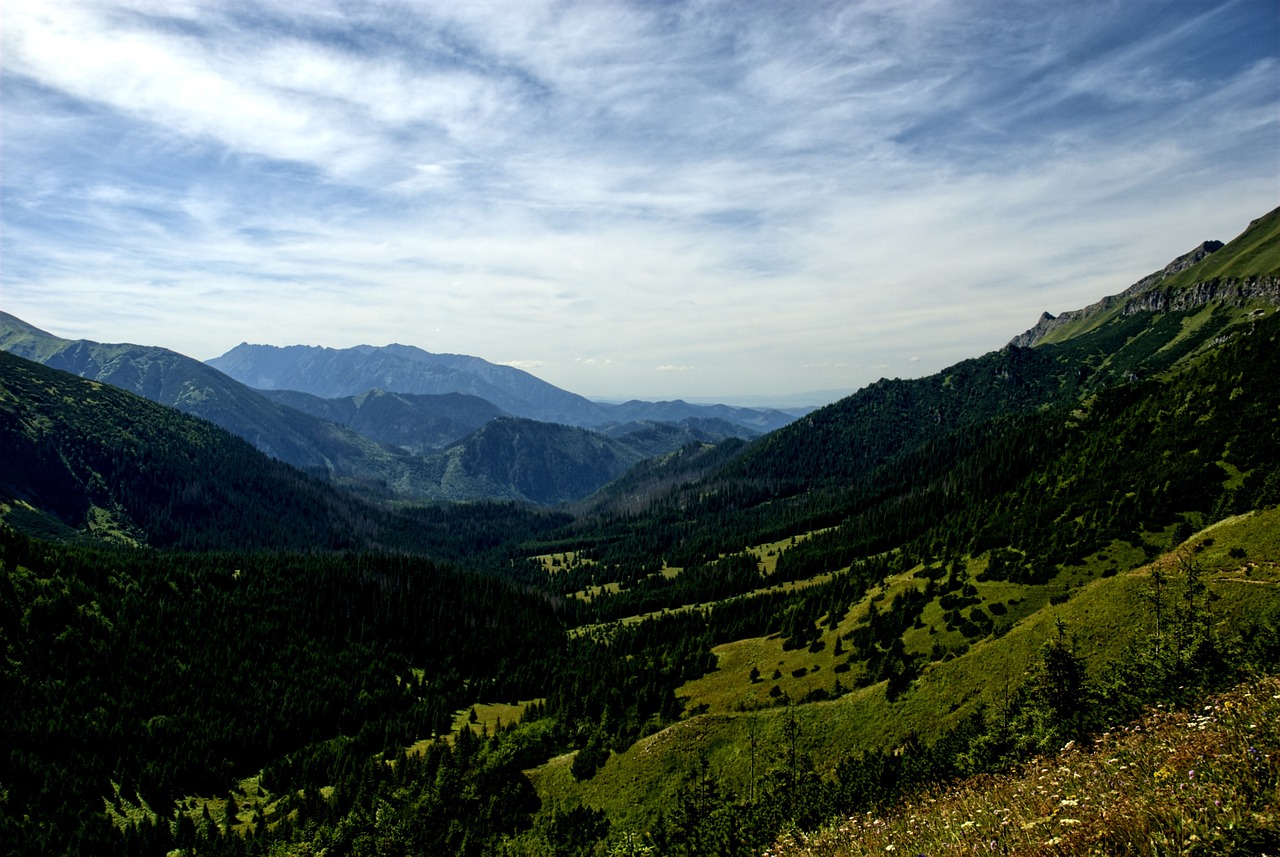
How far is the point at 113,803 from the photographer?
127875 millimetres

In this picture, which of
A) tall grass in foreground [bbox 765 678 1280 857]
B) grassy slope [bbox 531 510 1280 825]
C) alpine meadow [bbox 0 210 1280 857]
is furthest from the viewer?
grassy slope [bbox 531 510 1280 825]

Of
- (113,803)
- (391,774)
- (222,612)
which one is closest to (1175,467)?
(391,774)

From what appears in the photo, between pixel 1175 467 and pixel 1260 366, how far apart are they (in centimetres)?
5223

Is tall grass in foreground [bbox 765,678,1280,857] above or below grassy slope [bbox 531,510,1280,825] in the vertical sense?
above

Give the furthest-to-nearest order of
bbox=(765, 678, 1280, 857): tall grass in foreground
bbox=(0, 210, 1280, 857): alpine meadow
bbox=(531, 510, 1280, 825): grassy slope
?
bbox=(531, 510, 1280, 825): grassy slope → bbox=(0, 210, 1280, 857): alpine meadow → bbox=(765, 678, 1280, 857): tall grass in foreground

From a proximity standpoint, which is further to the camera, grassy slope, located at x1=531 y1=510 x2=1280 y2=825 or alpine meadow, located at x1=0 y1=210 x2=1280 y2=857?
grassy slope, located at x1=531 y1=510 x2=1280 y2=825

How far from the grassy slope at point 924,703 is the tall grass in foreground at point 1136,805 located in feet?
177

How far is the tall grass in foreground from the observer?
1305 cm

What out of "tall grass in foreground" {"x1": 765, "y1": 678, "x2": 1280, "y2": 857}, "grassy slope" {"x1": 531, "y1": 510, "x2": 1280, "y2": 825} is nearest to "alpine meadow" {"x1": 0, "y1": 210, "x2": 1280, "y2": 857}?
"tall grass in foreground" {"x1": 765, "y1": 678, "x2": 1280, "y2": 857}

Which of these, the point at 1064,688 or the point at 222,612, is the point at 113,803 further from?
the point at 1064,688

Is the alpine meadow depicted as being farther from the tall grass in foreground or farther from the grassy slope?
the grassy slope

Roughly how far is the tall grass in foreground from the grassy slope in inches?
2125

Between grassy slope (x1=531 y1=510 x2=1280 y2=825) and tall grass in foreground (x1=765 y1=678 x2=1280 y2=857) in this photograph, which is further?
grassy slope (x1=531 y1=510 x2=1280 y2=825)

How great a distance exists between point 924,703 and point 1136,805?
7324cm
